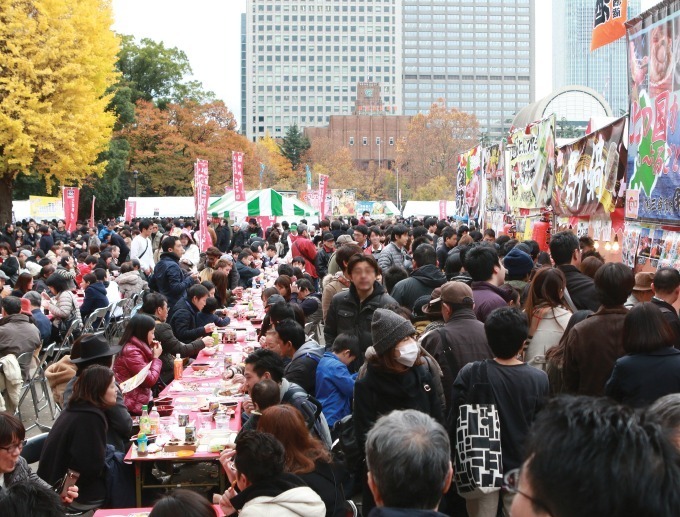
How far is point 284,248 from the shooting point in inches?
761

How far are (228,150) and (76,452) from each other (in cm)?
4905

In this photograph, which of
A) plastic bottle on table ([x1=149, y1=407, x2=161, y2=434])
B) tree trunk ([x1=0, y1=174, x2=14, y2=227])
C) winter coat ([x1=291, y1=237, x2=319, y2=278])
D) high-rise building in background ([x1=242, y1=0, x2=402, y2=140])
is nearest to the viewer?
plastic bottle on table ([x1=149, y1=407, x2=161, y2=434])

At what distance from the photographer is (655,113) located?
8.64 meters

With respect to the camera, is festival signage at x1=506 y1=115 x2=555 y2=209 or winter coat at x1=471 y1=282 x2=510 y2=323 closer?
winter coat at x1=471 y1=282 x2=510 y2=323

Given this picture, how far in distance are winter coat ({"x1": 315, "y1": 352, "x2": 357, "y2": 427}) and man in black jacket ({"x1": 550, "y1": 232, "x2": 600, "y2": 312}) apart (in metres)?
2.07

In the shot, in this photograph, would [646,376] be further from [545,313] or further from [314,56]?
[314,56]

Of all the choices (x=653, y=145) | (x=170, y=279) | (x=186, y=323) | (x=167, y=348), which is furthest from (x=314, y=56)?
(x=167, y=348)

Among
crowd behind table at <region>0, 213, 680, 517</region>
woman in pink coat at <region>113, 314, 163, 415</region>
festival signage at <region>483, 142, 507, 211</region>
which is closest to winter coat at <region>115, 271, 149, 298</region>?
crowd behind table at <region>0, 213, 680, 517</region>

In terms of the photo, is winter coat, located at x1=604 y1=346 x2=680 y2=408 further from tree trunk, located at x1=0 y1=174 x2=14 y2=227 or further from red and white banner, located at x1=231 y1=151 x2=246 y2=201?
tree trunk, located at x1=0 y1=174 x2=14 y2=227

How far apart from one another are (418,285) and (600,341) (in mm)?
2628

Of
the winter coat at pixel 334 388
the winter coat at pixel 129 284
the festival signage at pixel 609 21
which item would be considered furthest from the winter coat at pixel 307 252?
the winter coat at pixel 334 388

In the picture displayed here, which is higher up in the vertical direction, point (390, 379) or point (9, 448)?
point (390, 379)

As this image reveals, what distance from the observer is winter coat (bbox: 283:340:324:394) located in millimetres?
5605

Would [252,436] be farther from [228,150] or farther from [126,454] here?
[228,150]
